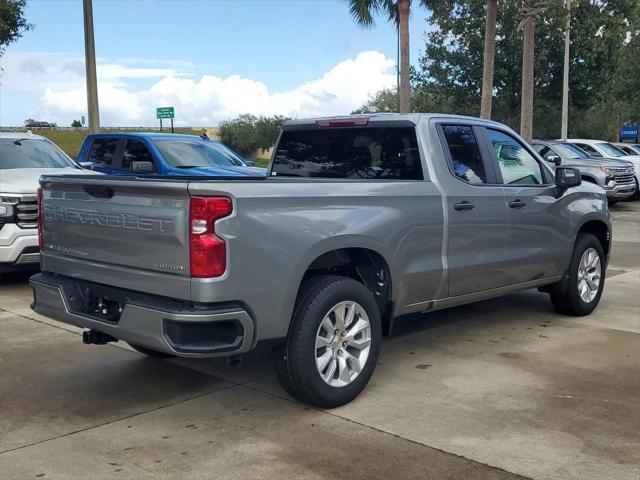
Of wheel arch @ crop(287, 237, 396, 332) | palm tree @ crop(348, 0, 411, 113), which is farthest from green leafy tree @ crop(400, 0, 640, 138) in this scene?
wheel arch @ crop(287, 237, 396, 332)

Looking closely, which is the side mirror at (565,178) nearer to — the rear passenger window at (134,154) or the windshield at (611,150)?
the rear passenger window at (134,154)

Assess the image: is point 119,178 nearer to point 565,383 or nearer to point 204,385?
point 204,385

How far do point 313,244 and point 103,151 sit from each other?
8.81 metres

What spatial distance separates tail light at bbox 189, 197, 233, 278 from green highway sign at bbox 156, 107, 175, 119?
2338 cm

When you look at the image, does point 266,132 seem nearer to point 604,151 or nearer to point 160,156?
point 604,151

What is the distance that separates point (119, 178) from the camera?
14.4 ft

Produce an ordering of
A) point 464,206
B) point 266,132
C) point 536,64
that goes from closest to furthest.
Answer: point 464,206 < point 536,64 < point 266,132

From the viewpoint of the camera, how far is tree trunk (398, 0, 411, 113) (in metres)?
22.4

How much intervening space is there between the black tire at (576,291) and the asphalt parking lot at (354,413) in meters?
0.41

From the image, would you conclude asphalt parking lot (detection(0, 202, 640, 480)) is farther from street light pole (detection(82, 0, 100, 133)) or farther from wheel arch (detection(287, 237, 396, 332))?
street light pole (detection(82, 0, 100, 133))

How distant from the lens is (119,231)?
14.0 ft

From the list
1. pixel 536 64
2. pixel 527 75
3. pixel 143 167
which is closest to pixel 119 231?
pixel 143 167

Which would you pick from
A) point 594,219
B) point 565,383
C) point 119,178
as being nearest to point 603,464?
point 565,383

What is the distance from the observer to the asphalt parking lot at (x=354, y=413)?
3.74 metres
